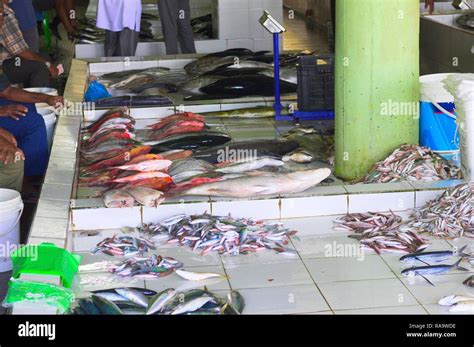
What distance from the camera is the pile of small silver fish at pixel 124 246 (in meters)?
5.95

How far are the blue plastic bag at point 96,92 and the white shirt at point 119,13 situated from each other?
1.84 m

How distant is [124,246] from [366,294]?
171 cm

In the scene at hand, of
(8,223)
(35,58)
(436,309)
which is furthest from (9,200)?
(35,58)

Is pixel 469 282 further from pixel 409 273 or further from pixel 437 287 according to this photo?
pixel 409 273

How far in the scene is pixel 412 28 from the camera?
711cm

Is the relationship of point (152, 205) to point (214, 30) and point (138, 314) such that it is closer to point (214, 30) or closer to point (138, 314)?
point (138, 314)

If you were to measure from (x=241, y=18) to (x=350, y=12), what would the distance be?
6.66 metres

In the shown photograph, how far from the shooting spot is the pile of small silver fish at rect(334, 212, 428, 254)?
19.5ft

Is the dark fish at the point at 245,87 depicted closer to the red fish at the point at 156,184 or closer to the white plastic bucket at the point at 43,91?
the white plastic bucket at the point at 43,91

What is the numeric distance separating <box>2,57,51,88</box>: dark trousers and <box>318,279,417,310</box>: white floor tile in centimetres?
575

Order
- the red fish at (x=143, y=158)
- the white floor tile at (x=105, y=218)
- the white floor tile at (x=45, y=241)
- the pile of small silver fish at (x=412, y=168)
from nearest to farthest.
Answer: the white floor tile at (x=45, y=241) → the white floor tile at (x=105, y=218) → the pile of small silver fish at (x=412, y=168) → the red fish at (x=143, y=158)

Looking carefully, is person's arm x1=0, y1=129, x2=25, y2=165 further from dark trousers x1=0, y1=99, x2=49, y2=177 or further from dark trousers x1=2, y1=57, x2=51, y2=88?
dark trousers x1=2, y1=57, x2=51, y2=88

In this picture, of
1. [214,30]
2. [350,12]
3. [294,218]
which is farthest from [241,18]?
[294,218]

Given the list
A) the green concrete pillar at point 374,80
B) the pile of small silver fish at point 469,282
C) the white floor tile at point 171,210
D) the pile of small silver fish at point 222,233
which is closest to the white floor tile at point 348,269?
the pile of small silver fish at point 222,233
